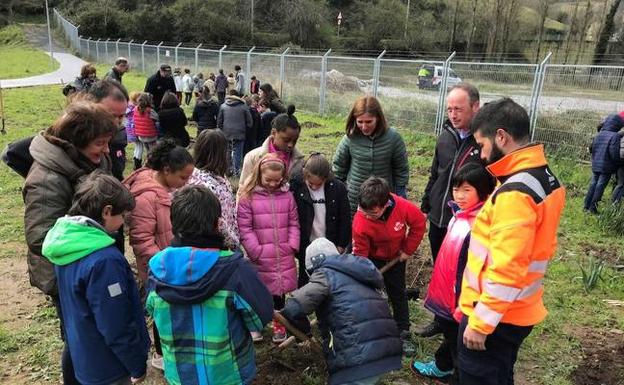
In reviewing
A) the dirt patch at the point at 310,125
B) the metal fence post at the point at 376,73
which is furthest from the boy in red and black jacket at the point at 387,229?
the metal fence post at the point at 376,73

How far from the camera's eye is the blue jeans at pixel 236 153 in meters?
7.62

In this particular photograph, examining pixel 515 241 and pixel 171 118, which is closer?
pixel 515 241

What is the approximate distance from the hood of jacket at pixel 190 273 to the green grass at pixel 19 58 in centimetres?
2807

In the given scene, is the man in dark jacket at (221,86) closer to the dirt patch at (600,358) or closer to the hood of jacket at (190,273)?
the dirt patch at (600,358)

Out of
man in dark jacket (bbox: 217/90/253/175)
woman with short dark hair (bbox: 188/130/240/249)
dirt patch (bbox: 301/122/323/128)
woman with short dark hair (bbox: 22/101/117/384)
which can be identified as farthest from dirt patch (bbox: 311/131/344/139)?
woman with short dark hair (bbox: 22/101/117/384)

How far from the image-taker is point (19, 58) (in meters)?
33.9

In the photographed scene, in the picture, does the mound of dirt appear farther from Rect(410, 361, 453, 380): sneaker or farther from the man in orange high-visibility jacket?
the man in orange high-visibility jacket

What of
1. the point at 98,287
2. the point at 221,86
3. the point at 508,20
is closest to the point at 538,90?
the point at 98,287

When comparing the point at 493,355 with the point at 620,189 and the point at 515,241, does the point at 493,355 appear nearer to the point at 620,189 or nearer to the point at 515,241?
the point at 515,241

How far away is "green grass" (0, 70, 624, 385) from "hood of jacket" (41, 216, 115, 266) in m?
1.40

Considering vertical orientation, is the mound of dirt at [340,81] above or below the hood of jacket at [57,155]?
below

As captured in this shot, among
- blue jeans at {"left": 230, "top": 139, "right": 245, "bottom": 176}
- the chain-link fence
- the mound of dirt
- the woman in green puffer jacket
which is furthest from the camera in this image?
the mound of dirt

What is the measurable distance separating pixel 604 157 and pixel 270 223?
5623mm

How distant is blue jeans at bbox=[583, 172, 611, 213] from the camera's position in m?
6.57
